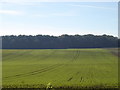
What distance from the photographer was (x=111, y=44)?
102750mm

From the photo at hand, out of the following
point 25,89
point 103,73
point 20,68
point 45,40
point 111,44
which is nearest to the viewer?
point 25,89

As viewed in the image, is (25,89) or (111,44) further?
(111,44)

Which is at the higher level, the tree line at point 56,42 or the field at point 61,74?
the tree line at point 56,42

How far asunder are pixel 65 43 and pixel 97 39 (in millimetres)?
12952

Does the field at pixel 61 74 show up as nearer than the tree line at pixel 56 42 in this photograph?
Yes

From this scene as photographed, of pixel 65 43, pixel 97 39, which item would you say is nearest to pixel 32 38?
pixel 65 43

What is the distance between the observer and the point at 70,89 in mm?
26500

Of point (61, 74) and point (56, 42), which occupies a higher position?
point (56, 42)

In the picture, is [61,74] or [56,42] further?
[56,42]

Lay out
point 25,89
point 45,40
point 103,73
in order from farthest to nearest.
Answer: point 45,40 → point 103,73 → point 25,89

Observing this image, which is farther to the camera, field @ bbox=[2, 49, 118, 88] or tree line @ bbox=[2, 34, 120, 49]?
tree line @ bbox=[2, 34, 120, 49]

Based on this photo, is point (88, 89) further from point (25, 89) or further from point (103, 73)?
point (103, 73)

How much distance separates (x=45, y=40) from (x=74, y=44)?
11787 mm

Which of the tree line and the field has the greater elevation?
the tree line
